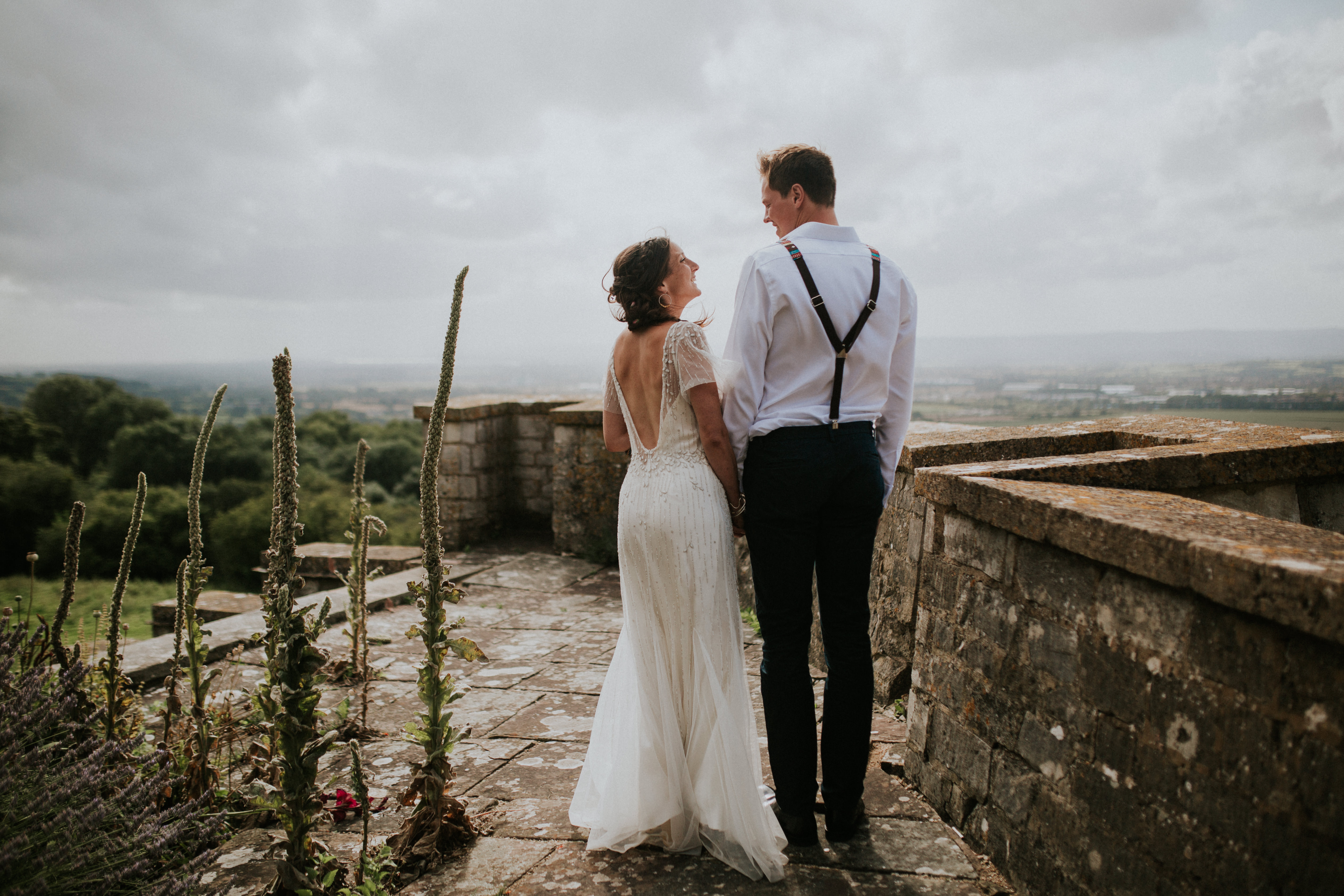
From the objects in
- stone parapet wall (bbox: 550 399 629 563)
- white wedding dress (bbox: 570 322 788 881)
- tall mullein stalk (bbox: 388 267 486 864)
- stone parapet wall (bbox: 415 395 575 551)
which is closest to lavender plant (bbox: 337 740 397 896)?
tall mullein stalk (bbox: 388 267 486 864)

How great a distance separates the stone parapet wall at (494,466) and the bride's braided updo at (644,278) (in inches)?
193

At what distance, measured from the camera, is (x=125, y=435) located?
42594 millimetres

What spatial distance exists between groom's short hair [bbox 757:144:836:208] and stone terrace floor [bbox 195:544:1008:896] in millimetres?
1959

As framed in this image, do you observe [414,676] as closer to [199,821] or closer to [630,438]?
[199,821]

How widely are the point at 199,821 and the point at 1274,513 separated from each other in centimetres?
350

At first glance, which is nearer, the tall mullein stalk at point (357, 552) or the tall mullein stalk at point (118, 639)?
the tall mullein stalk at point (118, 639)

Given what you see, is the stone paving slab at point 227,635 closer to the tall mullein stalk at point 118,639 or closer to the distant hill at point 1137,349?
the tall mullein stalk at point 118,639

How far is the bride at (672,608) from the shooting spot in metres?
2.35

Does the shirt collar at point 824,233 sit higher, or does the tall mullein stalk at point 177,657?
the shirt collar at point 824,233

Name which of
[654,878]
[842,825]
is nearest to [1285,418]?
[842,825]

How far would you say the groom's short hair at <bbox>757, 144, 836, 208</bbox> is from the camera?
2.39m

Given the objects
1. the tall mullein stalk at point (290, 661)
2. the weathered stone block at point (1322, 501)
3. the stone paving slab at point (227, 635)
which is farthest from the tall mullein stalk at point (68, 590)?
the weathered stone block at point (1322, 501)

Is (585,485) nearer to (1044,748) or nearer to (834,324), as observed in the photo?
(834,324)

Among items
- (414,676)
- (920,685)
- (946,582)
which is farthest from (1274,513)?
(414,676)
